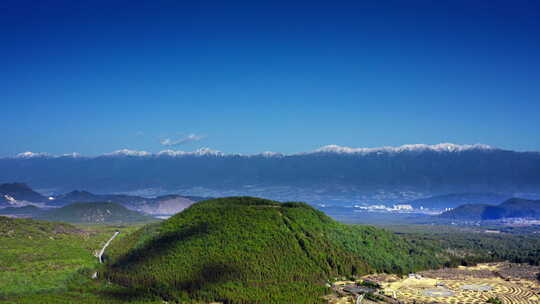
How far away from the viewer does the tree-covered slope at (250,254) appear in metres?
115

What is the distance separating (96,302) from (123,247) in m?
45.0

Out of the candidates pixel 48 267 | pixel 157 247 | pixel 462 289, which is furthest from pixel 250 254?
pixel 462 289

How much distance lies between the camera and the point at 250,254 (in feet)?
422

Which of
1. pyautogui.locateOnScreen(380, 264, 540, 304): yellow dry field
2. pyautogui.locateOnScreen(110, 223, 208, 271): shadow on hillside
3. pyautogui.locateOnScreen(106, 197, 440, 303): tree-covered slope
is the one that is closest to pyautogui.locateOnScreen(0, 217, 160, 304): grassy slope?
pyautogui.locateOnScreen(106, 197, 440, 303): tree-covered slope

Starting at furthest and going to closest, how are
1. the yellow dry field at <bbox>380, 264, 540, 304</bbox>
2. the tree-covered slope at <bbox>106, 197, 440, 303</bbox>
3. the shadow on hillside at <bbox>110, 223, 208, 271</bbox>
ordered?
the shadow on hillside at <bbox>110, 223, 208, 271</bbox> → the tree-covered slope at <bbox>106, 197, 440, 303</bbox> → the yellow dry field at <bbox>380, 264, 540, 304</bbox>

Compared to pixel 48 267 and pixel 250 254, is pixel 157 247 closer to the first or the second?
pixel 250 254

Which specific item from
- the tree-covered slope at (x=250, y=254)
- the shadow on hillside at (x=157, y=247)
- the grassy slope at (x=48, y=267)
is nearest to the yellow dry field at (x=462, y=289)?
the tree-covered slope at (x=250, y=254)

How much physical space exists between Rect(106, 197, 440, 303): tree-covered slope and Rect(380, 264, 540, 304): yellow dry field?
1255cm

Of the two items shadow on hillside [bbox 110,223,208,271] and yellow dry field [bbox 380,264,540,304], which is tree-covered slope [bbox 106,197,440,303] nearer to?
shadow on hillside [bbox 110,223,208,271]

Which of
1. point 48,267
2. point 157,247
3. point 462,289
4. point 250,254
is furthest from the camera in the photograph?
point 157,247

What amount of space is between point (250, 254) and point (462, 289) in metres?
50.4

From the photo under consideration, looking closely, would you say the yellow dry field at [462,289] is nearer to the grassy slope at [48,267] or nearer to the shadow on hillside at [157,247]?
the shadow on hillside at [157,247]

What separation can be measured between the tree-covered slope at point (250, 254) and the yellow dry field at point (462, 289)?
12.5 meters

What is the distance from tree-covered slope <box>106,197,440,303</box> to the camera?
114750 millimetres
